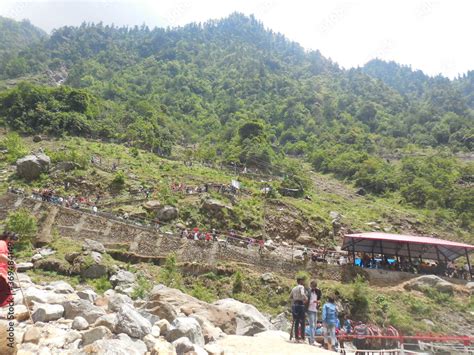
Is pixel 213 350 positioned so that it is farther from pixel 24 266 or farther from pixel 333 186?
pixel 333 186

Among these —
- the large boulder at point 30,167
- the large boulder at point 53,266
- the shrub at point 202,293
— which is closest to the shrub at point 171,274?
the shrub at point 202,293

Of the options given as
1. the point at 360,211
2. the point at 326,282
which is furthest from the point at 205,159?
the point at 326,282

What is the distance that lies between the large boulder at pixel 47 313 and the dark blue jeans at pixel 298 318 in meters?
5.34

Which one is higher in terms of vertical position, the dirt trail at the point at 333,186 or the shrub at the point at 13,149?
the dirt trail at the point at 333,186

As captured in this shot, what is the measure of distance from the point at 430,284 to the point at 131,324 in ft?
64.6

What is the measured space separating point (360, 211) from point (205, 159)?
79.8 feet

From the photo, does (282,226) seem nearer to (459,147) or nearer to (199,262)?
(199,262)

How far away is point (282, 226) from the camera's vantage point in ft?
103

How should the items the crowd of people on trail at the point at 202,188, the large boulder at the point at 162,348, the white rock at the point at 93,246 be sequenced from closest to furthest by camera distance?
the large boulder at the point at 162,348 → the white rock at the point at 93,246 → the crowd of people on trail at the point at 202,188

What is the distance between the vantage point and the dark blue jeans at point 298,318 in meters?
9.00

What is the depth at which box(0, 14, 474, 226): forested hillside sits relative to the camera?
179 feet

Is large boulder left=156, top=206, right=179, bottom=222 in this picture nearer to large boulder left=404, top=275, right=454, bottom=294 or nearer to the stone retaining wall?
the stone retaining wall

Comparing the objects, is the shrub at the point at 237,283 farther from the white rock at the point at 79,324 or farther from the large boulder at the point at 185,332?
the white rock at the point at 79,324

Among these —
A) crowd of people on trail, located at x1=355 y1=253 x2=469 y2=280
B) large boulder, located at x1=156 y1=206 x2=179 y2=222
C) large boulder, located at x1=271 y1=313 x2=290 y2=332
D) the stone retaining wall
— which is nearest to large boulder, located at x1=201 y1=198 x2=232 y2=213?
large boulder, located at x1=156 y1=206 x2=179 y2=222
